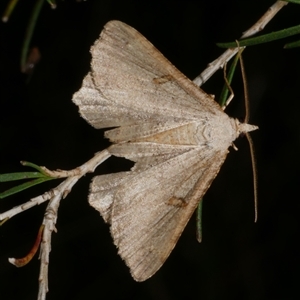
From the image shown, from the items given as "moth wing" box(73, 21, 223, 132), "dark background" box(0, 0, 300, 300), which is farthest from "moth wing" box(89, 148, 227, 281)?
"dark background" box(0, 0, 300, 300)

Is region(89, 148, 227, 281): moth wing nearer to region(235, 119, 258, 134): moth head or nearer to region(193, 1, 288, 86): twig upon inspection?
region(235, 119, 258, 134): moth head

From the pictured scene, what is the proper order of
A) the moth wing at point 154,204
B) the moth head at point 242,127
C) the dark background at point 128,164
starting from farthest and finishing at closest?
1. the dark background at point 128,164
2. the moth head at point 242,127
3. the moth wing at point 154,204

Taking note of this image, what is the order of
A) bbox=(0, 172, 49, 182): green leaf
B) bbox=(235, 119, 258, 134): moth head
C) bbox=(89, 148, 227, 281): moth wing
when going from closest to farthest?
1. bbox=(0, 172, 49, 182): green leaf
2. bbox=(89, 148, 227, 281): moth wing
3. bbox=(235, 119, 258, 134): moth head

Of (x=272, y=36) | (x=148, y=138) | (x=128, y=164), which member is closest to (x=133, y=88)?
(x=148, y=138)

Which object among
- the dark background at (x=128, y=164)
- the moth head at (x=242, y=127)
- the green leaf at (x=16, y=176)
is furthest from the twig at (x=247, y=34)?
the dark background at (x=128, y=164)

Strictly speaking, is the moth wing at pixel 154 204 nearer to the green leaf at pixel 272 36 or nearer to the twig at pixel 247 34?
the twig at pixel 247 34
